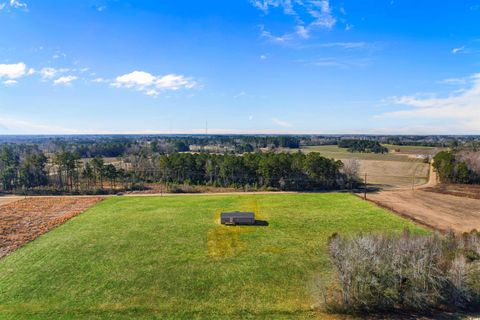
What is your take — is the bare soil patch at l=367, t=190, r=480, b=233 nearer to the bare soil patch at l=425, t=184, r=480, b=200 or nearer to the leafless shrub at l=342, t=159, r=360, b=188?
the bare soil patch at l=425, t=184, r=480, b=200

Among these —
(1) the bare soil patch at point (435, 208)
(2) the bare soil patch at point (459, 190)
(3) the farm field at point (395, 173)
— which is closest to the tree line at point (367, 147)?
(3) the farm field at point (395, 173)

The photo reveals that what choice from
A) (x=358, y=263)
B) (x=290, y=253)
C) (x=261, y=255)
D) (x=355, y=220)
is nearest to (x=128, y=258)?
(x=261, y=255)

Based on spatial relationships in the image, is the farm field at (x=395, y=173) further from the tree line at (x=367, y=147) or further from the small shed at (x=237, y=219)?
the small shed at (x=237, y=219)

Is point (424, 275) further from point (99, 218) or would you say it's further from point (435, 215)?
point (99, 218)

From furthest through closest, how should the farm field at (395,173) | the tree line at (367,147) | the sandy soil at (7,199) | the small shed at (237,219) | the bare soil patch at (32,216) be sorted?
the tree line at (367,147)
the farm field at (395,173)
the sandy soil at (7,199)
the small shed at (237,219)
the bare soil patch at (32,216)

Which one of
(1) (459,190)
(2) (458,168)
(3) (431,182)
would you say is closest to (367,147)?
(3) (431,182)

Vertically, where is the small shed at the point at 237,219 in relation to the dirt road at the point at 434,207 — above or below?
above

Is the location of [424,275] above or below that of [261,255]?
above
